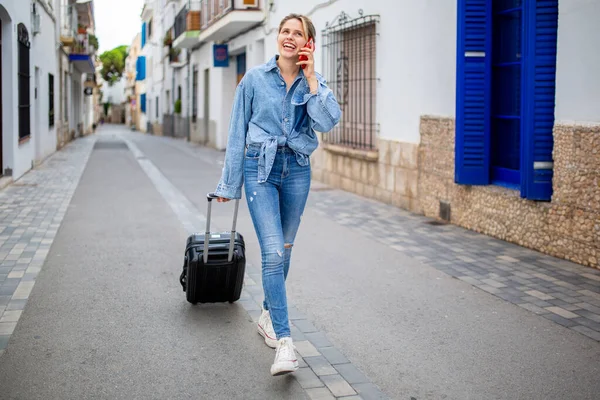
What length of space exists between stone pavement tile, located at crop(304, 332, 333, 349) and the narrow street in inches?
0.5

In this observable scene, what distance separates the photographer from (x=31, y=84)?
16.7m

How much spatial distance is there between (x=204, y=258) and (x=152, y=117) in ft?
171

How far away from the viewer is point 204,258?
5.00m

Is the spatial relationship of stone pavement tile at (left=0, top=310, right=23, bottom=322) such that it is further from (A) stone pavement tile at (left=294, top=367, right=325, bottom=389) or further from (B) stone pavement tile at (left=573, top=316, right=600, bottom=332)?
(B) stone pavement tile at (left=573, top=316, right=600, bottom=332)

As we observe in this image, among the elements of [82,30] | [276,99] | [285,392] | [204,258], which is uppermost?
[82,30]

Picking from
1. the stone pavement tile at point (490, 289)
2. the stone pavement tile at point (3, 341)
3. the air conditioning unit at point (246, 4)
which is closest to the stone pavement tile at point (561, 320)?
the stone pavement tile at point (490, 289)

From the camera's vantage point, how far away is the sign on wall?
25391mm

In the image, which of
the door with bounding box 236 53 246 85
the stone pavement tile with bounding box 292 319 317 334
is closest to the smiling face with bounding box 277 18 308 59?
the stone pavement tile with bounding box 292 319 317 334

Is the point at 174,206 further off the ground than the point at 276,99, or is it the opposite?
the point at 276,99

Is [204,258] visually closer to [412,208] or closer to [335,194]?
[412,208]

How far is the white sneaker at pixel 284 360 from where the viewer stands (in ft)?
12.9

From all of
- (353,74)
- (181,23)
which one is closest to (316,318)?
(353,74)

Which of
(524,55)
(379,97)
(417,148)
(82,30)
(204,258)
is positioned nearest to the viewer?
(204,258)

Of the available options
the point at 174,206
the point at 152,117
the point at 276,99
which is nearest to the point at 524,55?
the point at 276,99
